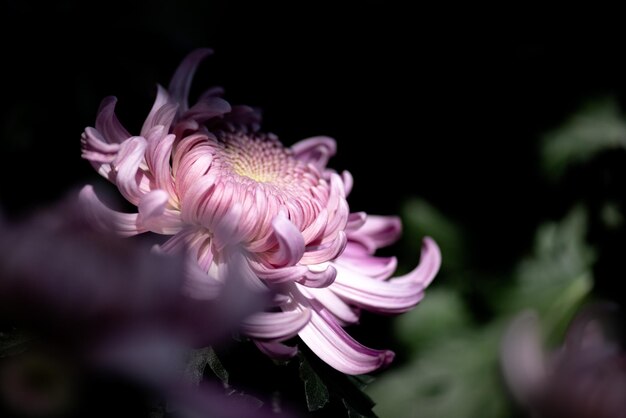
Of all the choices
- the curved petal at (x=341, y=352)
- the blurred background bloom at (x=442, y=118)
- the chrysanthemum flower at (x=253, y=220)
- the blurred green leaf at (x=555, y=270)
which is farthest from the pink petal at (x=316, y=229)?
the blurred green leaf at (x=555, y=270)

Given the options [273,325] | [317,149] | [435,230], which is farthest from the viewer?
[435,230]

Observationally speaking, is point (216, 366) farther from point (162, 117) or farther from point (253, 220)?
point (162, 117)

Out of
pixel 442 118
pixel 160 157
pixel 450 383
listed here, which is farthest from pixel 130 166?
pixel 442 118

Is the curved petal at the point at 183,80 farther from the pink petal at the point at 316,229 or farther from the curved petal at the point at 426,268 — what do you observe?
the curved petal at the point at 426,268

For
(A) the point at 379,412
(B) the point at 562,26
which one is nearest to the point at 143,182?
(A) the point at 379,412

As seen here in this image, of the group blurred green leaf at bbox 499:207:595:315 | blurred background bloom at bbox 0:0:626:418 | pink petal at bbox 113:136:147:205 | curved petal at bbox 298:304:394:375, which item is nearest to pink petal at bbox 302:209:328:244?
curved petal at bbox 298:304:394:375

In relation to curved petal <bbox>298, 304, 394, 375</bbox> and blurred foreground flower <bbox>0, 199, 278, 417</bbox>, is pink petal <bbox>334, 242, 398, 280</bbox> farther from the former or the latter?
blurred foreground flower <bbox>0, 199, 278, 417</bbox>

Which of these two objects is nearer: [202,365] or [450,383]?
[202,365]
